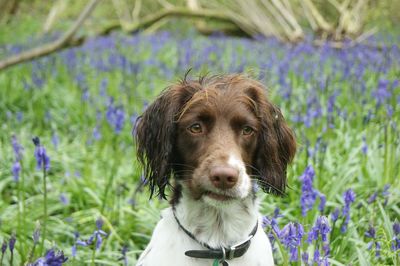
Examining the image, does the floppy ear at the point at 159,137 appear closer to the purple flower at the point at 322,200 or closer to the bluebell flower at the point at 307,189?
the bluebell flower at the point at 307,189

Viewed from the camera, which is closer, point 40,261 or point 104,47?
point 40,261

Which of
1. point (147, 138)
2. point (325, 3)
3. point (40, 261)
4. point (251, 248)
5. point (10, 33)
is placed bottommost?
point (251, 248)

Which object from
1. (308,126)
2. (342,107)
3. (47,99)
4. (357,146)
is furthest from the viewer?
(47,99)

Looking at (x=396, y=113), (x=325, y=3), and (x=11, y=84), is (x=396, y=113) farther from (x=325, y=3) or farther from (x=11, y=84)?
(x=325, y=3)

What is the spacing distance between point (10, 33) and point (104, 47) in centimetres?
608

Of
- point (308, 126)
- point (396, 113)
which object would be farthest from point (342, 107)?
point (308, 126)

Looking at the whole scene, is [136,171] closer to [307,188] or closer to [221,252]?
[307,188]

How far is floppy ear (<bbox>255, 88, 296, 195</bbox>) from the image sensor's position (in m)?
2.94

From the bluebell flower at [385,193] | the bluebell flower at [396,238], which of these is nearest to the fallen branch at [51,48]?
the bluebell flower at [385,193]

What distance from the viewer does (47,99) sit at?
25.1 feet

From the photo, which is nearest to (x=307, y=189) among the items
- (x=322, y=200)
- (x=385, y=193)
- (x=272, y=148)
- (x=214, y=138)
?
(x=322, y=200)

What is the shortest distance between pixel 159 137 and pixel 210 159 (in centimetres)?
46

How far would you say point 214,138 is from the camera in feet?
8.70

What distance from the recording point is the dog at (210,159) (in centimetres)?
270
